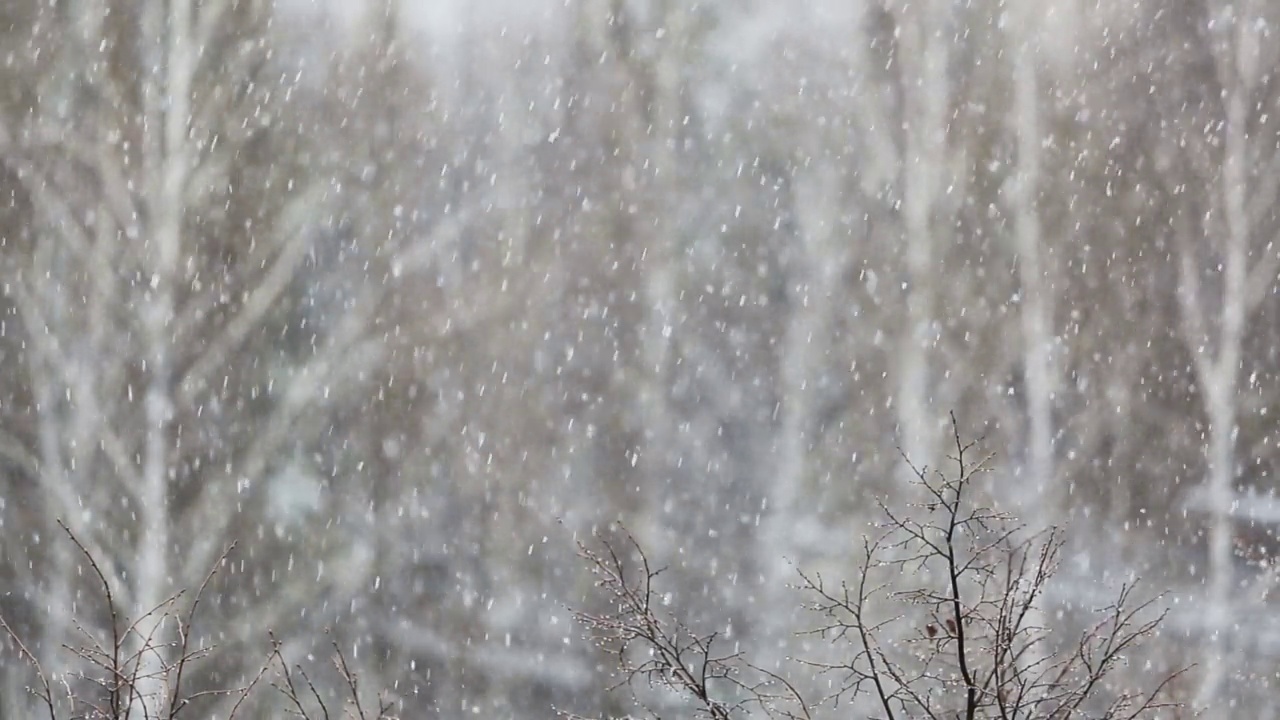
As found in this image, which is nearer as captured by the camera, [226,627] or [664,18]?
[226,627]

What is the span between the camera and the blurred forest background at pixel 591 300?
713 centimetres

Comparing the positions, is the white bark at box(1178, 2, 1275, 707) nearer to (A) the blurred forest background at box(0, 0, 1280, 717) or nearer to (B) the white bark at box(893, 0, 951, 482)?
(A) the blurred forest background at box(0, 0, 1280, 717)

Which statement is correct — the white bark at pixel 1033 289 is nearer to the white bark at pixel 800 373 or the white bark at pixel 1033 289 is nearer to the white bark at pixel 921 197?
the white bark at pixel 921 197

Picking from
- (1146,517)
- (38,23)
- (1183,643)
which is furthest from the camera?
(38,23)

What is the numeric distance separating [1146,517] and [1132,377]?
0.88 meters

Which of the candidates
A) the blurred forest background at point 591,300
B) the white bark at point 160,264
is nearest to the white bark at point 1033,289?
the blurred forest background at point 591,300

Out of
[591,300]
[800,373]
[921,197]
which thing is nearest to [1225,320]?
[921,197]

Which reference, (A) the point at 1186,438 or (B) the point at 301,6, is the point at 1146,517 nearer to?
(A) the point at 1186,438

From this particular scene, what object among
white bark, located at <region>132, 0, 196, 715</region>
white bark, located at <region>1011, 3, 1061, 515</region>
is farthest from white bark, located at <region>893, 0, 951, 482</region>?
white bark, located at <region>132, 0, 196, 715</region>

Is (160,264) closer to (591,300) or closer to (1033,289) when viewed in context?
(591,300)

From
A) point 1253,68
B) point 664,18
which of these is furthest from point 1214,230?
point 664,18

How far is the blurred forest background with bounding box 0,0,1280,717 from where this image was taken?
281 inches

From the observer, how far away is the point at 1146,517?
716cm

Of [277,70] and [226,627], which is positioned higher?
[277,70]
